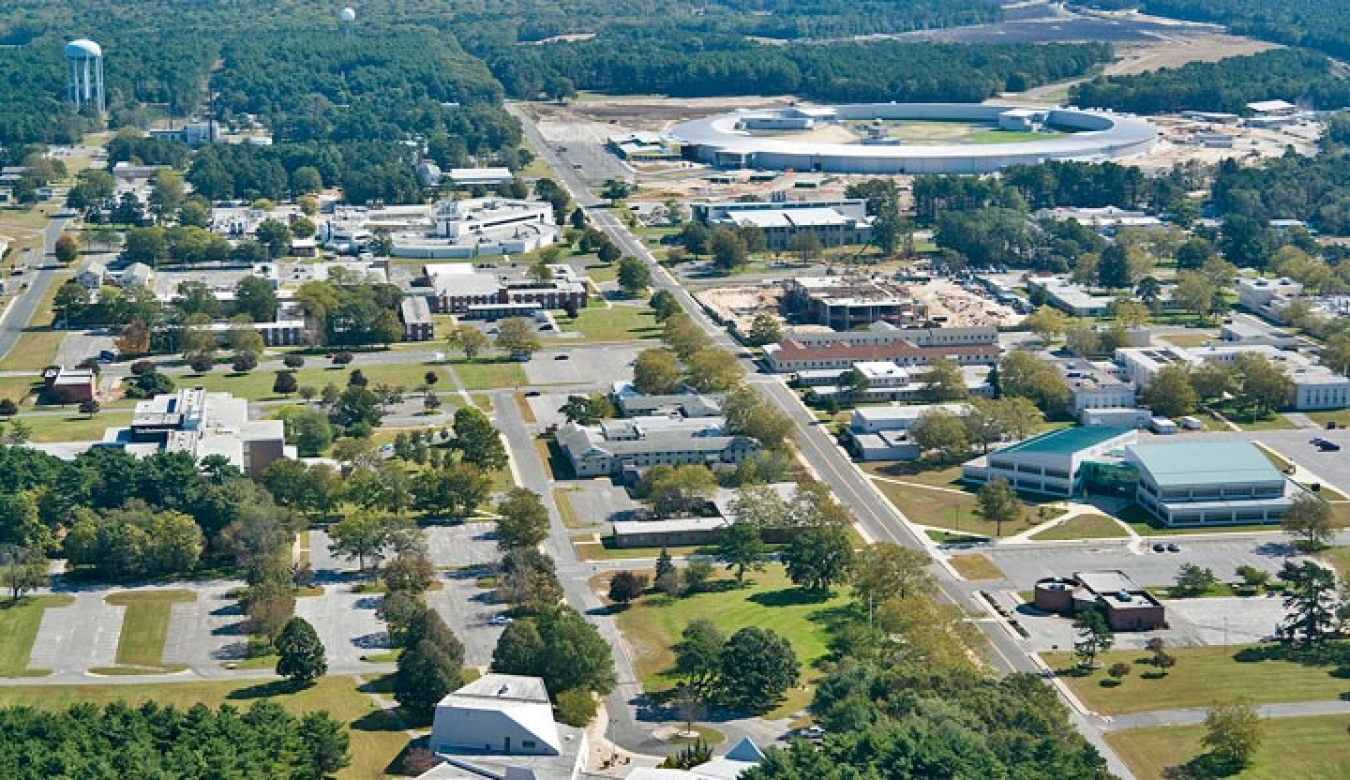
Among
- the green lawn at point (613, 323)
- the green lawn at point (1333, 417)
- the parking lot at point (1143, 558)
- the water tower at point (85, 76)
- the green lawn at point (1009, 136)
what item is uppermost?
the water tower at point (85, 76)

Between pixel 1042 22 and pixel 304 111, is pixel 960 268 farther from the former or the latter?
pixel 1042 22

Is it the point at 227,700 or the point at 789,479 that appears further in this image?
the point at 789,479

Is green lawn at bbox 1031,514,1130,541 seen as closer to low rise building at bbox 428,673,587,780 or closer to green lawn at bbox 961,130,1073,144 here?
low rise building at bbox 428,673,587,780

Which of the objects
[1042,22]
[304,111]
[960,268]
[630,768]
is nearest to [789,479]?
[630,768]

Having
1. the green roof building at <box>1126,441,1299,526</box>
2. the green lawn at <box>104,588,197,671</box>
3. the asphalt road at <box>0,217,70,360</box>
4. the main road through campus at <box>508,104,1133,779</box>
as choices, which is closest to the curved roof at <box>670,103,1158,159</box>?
the main road through campus at <box>508,104,1133,779</box>

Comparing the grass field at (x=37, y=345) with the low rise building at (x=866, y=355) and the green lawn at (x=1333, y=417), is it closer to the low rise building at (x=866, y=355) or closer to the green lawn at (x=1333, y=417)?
the low rise building at (x=866, y=355)

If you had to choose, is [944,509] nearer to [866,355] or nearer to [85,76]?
[866,355]

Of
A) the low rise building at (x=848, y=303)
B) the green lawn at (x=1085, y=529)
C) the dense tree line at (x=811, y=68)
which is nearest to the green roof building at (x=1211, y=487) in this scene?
the green lawn at (x=1085, y=529)
